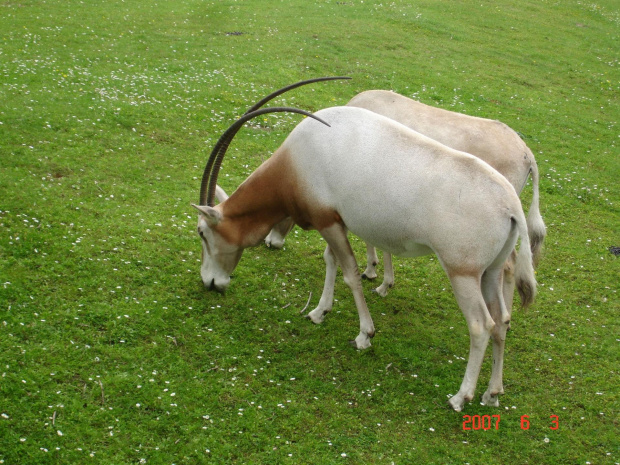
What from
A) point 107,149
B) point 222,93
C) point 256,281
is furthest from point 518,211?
point 222,93

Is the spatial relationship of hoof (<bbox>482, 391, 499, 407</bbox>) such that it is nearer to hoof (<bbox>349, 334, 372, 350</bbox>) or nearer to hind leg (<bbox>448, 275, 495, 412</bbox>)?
hind leg (<bbox>448, 275, 495, 412</bbox>)

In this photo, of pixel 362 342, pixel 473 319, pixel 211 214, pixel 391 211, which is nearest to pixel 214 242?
pixel 211 214

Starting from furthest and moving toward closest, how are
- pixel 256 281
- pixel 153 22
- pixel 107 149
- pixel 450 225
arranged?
pixel 153 22 < pixel 107 149 < pixel 256 281 < pixel 450 225

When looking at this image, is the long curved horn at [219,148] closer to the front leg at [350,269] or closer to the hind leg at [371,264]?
the front leg at [350,269]

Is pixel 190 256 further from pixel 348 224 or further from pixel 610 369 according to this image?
pixel 610 369

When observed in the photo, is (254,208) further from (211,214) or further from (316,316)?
(316,316)

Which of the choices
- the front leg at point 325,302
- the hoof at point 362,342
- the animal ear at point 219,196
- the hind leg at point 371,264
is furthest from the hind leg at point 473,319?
the animal ear at point 219,196

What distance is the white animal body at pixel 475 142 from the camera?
262 inches

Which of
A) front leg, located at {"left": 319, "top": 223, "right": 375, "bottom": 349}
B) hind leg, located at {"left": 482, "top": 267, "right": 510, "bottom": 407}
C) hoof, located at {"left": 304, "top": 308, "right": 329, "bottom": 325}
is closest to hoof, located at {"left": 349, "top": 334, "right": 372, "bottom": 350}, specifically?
front leg, located at {"left": 319, "top": 223, "right": 375, "bottom": 349}

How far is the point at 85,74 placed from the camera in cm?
1303

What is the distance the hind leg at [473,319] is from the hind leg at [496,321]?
0.98 feet

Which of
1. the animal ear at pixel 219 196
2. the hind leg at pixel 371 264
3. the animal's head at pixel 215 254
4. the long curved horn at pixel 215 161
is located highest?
the long curved horn at pixel 215 161

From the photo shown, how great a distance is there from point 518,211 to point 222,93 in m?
9.15

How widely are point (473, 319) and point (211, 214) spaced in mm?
3082
